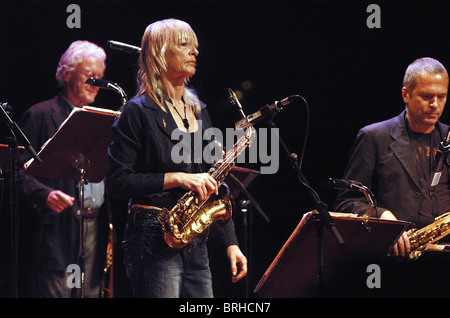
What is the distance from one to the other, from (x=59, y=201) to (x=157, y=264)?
5.36 ft

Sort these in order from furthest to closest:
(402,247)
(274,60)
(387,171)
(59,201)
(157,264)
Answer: (274,60) → (59,201) → (387,171) → (402,247) → (157,264)

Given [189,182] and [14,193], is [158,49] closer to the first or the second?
[189,182]

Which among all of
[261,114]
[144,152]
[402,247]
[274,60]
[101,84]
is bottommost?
[402,247]

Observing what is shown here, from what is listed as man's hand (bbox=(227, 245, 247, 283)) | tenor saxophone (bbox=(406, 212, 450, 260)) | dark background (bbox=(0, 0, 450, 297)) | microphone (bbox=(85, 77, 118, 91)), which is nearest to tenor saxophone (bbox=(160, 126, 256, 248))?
man's hand (bbox=(227, 245, 247, 283))

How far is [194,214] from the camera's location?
2.68 metres

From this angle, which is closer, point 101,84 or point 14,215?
point 14,215

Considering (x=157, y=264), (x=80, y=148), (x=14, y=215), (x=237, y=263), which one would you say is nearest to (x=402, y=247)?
(x=237, y=263)

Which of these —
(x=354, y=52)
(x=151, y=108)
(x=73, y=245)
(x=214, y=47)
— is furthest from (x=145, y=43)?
(x=354, y=52)

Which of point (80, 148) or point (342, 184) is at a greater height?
point (80, 148)

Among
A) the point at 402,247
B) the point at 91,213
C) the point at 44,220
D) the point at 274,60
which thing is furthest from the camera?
the point at 274,60

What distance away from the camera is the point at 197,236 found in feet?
8.64

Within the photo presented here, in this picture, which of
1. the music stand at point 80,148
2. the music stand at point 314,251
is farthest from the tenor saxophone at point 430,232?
the music stand at point 80,148

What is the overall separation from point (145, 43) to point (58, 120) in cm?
155

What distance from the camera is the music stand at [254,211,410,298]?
2.88m
